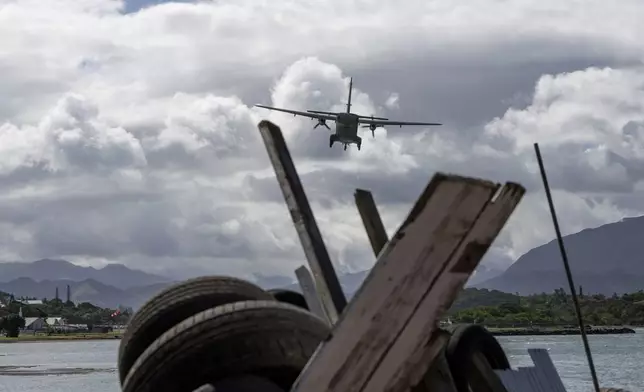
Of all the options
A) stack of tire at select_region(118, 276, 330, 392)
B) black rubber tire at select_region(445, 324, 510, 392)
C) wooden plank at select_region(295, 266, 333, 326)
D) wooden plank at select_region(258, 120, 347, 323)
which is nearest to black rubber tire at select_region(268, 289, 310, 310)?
wooden plank at select_region(295, 266, 333, 326)

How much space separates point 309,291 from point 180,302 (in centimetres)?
92

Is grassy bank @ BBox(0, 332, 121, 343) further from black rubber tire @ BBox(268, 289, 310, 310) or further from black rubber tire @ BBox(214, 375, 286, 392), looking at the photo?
black rubber tire @ BBox(214, 375, 286, 392)

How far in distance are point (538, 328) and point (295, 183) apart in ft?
435

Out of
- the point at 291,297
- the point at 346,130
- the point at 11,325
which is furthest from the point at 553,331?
the point at 291,297

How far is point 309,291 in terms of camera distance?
6855 mm

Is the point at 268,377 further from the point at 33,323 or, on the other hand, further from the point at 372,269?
the point at 33,323

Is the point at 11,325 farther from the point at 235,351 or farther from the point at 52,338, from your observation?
the point at 235,351

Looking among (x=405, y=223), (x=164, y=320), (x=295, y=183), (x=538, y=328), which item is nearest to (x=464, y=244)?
(x=405, y=223)

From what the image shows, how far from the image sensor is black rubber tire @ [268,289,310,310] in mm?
7012

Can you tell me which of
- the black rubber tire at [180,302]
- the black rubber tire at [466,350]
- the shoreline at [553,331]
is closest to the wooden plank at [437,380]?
the black rubber tire at [466,350]

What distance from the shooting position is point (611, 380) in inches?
1524

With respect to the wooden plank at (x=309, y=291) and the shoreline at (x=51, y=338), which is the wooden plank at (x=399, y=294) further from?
the shoreline at (x=51, y=338)

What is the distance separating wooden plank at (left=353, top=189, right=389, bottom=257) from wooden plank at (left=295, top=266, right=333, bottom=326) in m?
1.73

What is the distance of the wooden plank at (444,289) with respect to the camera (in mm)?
3156
